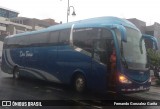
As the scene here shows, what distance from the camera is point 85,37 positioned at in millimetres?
13938

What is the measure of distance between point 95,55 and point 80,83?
66.3 inches

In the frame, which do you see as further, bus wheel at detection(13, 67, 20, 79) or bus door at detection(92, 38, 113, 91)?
bus wheel at detection(13, 67, 20, 79)

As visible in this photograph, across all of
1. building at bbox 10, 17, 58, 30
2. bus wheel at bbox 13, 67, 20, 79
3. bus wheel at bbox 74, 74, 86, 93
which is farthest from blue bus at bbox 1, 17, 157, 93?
building at bbox 10, 17, 58, 30

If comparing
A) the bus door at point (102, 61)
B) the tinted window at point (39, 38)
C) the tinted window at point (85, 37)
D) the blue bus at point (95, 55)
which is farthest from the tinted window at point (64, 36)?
the bus door at point (102, 61)

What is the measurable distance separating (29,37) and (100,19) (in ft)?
22.6

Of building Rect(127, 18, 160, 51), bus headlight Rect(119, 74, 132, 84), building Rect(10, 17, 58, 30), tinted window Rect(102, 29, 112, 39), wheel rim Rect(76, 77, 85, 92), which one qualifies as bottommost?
wheel rim Rect(76, 77, 85, 92)

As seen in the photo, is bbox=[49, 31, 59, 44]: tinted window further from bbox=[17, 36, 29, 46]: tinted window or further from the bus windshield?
the bus windshield

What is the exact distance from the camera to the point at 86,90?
45.5 ft

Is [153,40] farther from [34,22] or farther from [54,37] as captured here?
[34,22]

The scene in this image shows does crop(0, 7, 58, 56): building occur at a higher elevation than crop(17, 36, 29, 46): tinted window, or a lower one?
higher

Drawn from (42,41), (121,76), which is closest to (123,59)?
(121,76)

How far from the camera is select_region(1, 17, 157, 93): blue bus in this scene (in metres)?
12.1

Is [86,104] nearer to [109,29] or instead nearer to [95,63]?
[95,63]

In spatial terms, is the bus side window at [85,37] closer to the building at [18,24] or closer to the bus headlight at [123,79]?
the bus headlight at [123,79]
